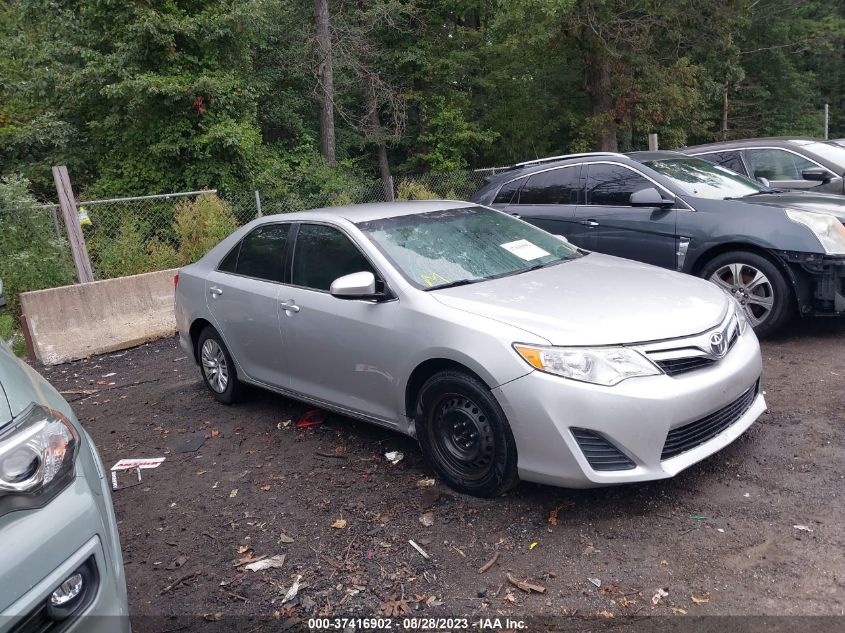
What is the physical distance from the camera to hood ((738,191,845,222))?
6102 mm

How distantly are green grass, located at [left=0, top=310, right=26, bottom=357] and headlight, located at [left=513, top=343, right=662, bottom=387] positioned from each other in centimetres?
743

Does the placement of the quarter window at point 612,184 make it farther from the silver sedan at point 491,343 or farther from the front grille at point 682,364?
the front grille at point 682,364

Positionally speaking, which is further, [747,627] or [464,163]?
[464,163]

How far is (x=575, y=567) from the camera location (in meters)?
3.24

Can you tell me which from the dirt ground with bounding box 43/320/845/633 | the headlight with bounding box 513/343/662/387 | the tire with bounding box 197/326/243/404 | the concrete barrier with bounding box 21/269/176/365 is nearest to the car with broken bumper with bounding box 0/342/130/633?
the dirt ground with bounding box 43/320/845/633

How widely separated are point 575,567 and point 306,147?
20.2 meters

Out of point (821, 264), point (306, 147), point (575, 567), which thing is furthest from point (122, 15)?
point (575, 567)

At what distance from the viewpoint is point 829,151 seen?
920 cm

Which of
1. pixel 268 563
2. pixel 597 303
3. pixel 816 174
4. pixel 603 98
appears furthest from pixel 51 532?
pixel 603 98

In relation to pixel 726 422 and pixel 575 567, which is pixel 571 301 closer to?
pixel 726 422

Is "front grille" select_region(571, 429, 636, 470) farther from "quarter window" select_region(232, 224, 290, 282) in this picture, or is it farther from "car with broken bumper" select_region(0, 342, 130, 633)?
"quarter window" select_region(232, 224, 290, 282)

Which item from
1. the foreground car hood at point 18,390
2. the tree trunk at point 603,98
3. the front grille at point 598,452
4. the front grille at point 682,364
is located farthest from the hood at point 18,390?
the tree trunk at point 603,98

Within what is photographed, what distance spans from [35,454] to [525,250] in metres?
3.40

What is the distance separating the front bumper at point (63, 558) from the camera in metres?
2.00
